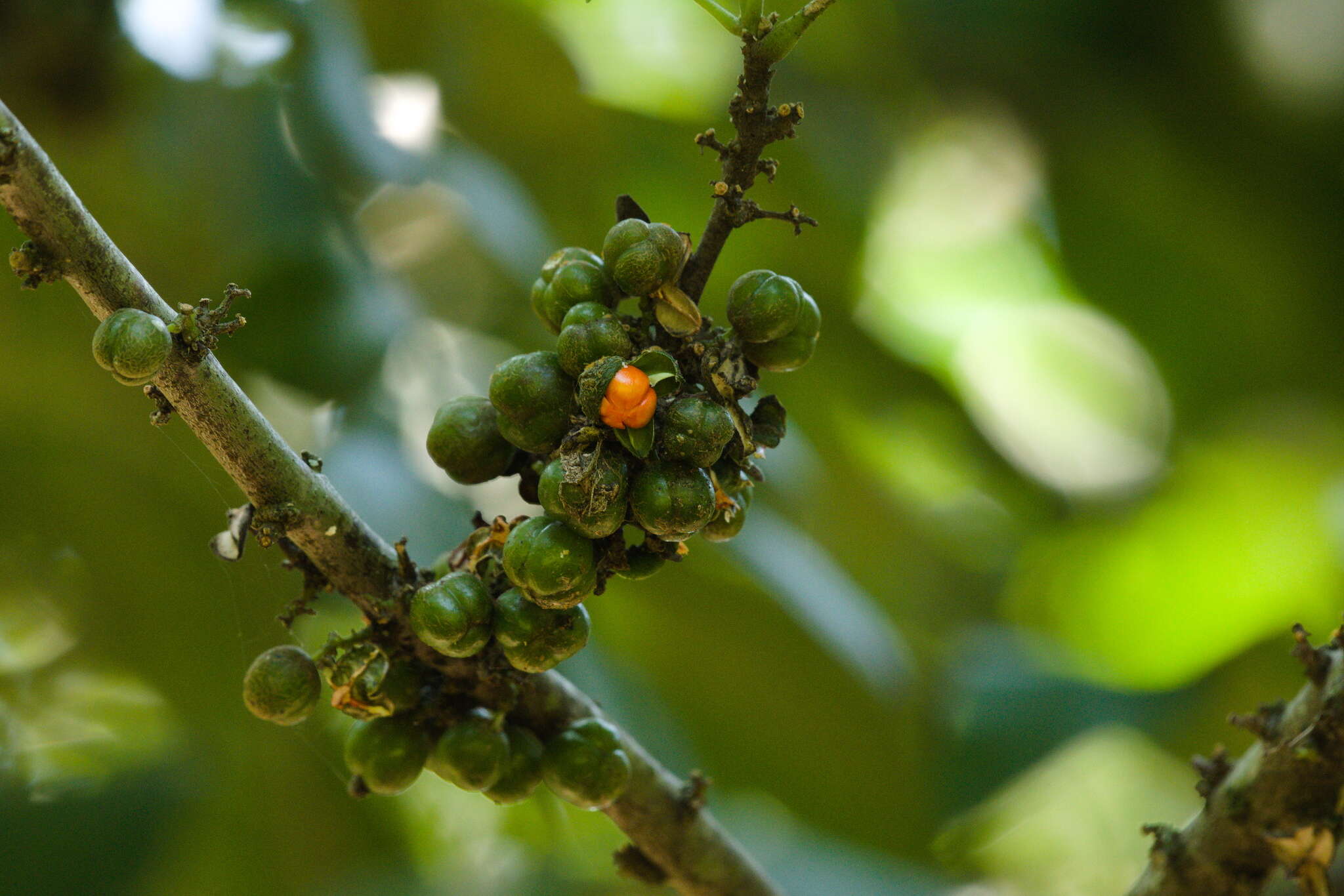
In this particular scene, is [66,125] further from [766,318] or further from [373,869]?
[766,318]

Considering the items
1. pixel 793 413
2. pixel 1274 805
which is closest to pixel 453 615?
pixel 1274 805

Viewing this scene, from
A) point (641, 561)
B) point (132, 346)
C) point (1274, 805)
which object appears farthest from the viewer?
point (1274, 805)

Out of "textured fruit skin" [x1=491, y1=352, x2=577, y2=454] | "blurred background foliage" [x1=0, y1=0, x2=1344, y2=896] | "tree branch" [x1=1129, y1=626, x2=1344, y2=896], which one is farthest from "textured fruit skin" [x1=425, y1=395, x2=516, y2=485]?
"blurred background foliage" [x1=0, y1=0, x2=1344, y2=896]

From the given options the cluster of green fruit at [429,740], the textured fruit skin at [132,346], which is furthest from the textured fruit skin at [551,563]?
the textured fruit skin at [132,346]

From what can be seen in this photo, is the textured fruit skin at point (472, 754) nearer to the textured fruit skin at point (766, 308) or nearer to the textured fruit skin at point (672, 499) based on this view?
the textured fruit skin at point (672, 499)

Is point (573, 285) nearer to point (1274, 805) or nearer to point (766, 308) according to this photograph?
point (766, 308)
